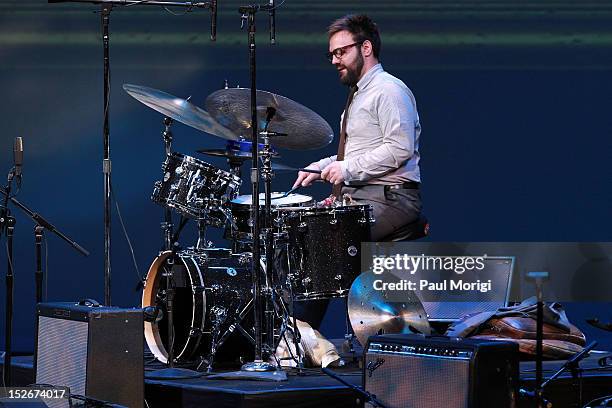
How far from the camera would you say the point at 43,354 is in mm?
4609

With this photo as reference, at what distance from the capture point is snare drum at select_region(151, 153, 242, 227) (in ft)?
17.3

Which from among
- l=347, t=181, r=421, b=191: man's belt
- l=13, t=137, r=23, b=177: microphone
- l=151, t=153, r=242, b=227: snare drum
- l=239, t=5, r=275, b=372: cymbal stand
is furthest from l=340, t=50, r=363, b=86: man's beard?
l=13, t=137, r=23, b=177: microphone

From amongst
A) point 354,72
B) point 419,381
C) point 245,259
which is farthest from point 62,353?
point 354,72

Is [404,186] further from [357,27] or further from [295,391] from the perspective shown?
[295,391]

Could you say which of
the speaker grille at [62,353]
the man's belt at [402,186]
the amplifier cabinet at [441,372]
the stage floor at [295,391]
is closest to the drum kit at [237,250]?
the man's belt at [402,186]

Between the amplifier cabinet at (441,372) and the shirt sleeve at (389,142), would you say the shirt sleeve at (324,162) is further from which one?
the amplifier cabinet at (441,372)

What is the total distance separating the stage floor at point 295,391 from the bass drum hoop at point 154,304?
36 cm

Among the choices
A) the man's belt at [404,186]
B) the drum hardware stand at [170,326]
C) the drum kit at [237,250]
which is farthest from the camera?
the man's belt at [404,186]

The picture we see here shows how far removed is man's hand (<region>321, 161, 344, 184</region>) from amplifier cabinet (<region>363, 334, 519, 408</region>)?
1.26 metres

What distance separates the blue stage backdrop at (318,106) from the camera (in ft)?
24.3

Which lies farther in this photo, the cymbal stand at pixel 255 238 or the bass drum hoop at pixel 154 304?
the bass drum hoop at pixel 154 304

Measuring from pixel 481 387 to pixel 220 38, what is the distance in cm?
419

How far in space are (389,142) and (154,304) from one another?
128cm

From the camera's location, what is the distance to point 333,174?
5.22 metres
